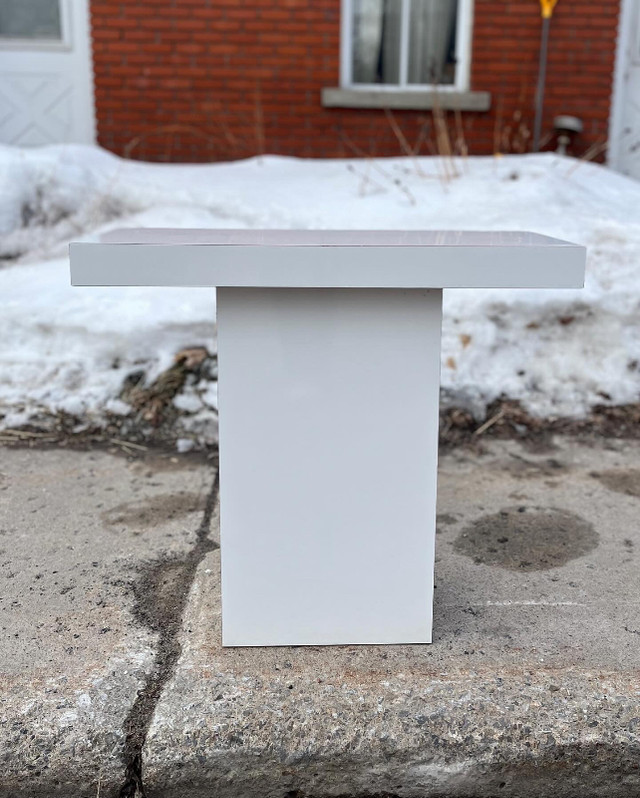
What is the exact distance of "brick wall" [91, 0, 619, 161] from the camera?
21.4 ft

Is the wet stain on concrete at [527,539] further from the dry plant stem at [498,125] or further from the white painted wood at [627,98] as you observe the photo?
the white painted wood at [627,98]

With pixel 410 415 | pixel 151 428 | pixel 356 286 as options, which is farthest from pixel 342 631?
pixel 151 428

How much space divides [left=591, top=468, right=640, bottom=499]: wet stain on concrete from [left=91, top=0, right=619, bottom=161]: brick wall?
13.8 feet

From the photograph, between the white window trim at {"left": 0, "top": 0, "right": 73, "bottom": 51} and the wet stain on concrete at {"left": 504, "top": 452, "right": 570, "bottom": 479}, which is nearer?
the wet stain on concrete at {"left": 504, "top": 452, "right": 570, "bottom": 479}

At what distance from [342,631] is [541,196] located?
13.0 feet

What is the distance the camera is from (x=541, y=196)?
17.2ft

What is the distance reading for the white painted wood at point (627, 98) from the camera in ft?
21.9

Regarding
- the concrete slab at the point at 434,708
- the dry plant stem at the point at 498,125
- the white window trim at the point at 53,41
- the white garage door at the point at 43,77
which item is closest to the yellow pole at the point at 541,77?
the dry plant stem at the point at 498,125

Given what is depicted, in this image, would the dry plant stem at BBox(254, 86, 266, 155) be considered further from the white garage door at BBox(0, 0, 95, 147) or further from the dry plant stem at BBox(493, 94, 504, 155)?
the dry plant stem at BBox(493, 94, 504, 155)

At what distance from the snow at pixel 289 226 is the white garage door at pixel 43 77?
0.86 meters

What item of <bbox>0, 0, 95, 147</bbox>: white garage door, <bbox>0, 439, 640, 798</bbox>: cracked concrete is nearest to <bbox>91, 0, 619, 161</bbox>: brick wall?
<bbox>0, 0, 95, 147</bbox>: white garage door

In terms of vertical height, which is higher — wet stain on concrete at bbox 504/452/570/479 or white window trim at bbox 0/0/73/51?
white window trim at bbox 0/0/73/51

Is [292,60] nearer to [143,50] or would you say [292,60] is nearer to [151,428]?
[143,50]

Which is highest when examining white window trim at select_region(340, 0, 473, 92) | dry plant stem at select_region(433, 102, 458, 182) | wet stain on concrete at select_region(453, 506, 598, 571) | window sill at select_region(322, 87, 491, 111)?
white window trim at select_region(340, 0, 473, 92)
